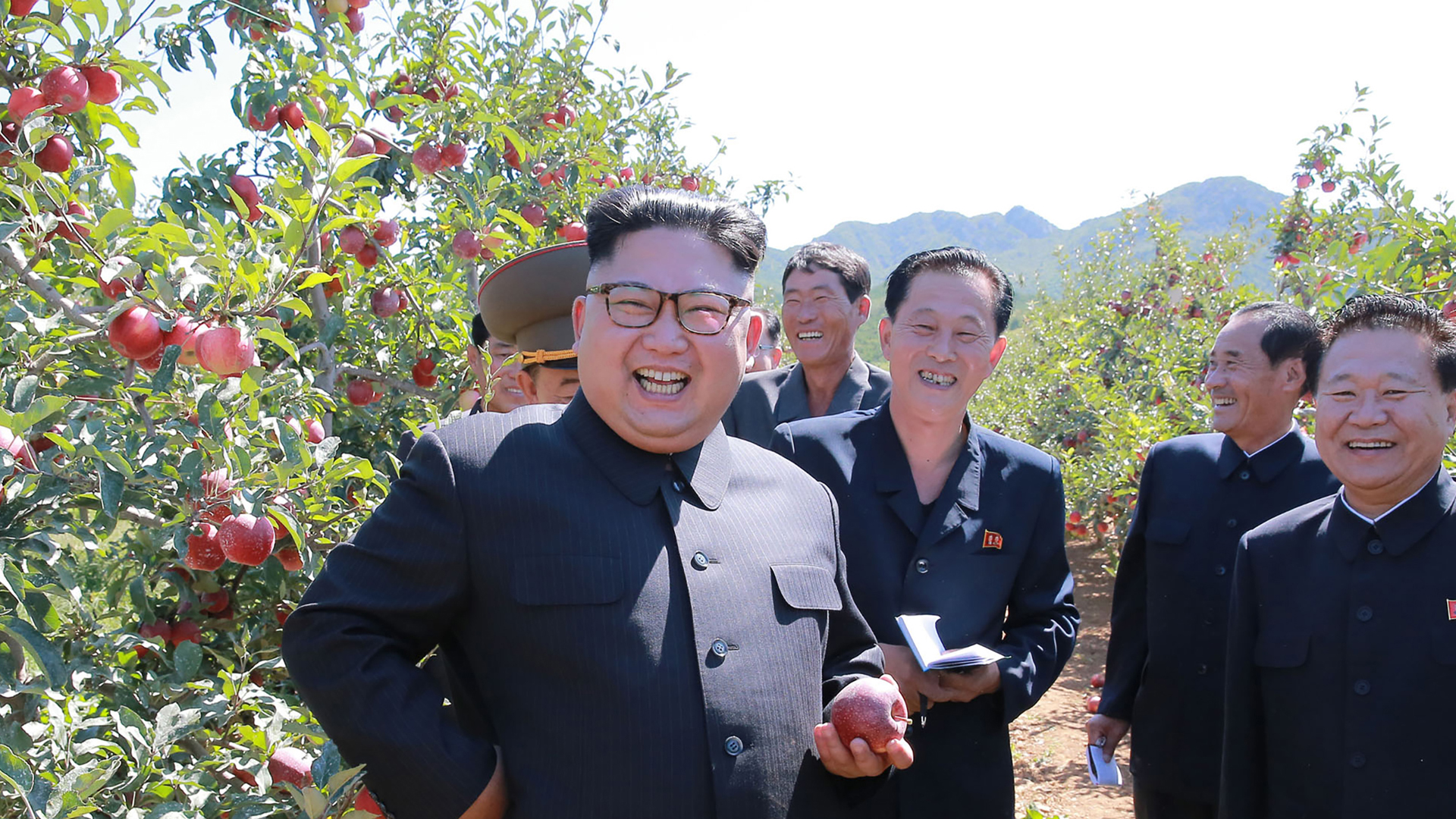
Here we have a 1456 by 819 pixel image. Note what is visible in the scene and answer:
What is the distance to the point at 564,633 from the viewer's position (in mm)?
1146

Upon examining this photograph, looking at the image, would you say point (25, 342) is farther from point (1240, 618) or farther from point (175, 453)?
point (1240, 618)

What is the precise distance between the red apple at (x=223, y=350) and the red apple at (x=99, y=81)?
0.88 meters

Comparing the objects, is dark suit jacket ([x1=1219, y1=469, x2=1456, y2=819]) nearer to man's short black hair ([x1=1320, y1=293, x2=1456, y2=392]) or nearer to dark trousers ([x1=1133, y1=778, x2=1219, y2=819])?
man's short black hair ([x1=1320, y1=293, x2=1456, y2=392])

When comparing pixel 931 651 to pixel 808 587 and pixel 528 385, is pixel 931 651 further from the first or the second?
pixel 528 385

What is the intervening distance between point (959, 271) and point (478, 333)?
4.07 feet

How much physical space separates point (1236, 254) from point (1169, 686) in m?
7.66

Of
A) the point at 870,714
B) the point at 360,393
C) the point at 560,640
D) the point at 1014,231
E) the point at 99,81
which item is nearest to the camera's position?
the point at 560,640

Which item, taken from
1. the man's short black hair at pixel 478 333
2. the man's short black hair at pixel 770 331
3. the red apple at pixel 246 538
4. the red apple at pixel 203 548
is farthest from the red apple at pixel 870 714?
the man's short black hair at pixel 770 331

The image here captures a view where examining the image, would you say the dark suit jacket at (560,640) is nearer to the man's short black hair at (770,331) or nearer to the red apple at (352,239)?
the red apple at (352,239)

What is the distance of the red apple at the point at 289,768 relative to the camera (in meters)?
1.63

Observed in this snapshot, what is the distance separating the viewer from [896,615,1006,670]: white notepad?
4.96 feet

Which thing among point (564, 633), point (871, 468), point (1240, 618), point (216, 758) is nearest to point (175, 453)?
point (216, 758)

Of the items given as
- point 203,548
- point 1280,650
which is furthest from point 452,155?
point 1280,650

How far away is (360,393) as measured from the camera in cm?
297
